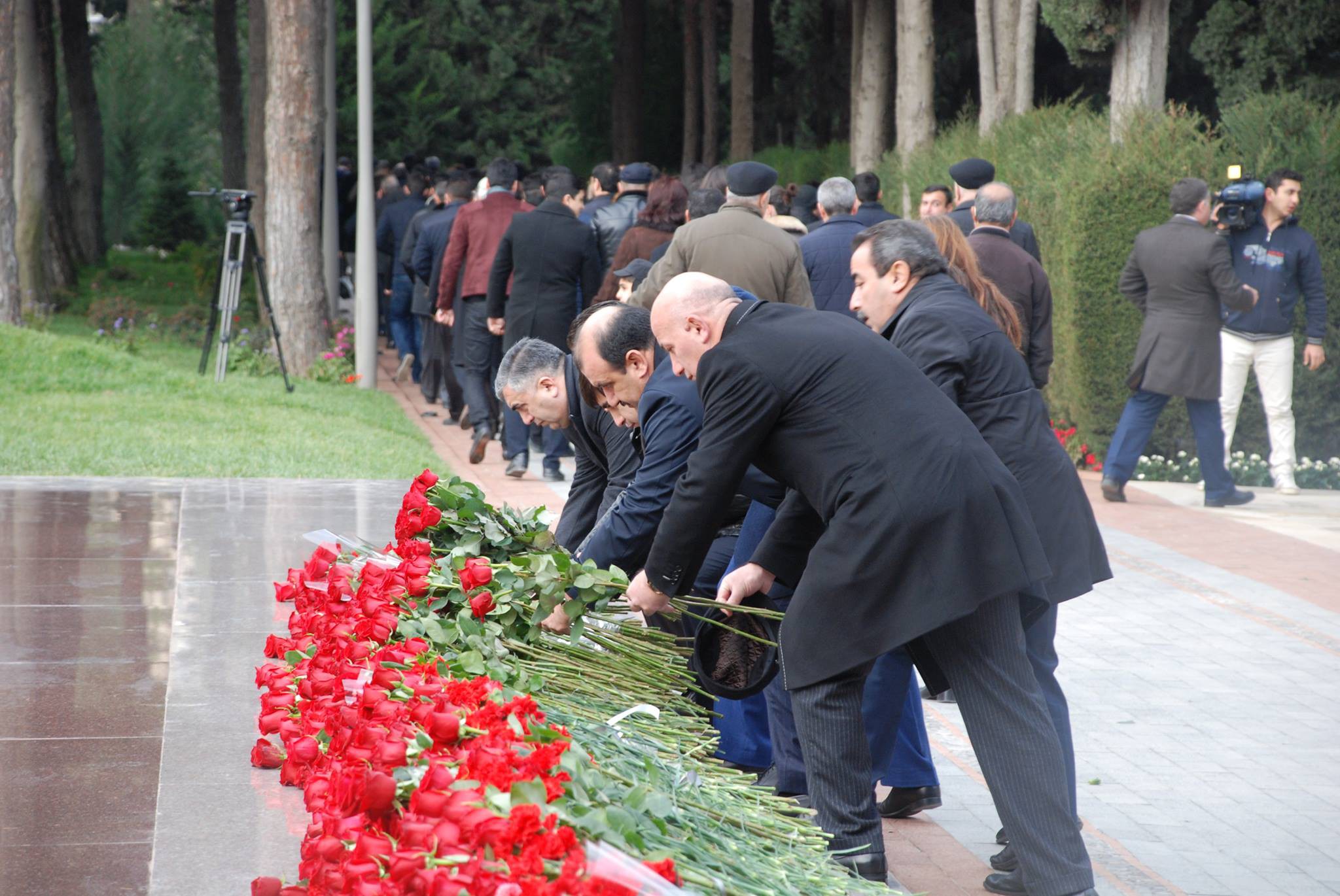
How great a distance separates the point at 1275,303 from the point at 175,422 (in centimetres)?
831

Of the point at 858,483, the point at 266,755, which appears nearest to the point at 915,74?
the point at 858,483

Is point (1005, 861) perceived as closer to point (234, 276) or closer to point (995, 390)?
point (995, 390)

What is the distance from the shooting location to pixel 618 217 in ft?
38.6

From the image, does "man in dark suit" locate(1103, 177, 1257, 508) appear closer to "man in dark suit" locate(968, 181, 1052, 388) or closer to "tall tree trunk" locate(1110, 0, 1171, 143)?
"man in dark suit" locate(968, 181, 1052, 388)

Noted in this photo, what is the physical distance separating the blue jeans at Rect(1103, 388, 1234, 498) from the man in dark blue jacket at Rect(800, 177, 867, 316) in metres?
2.34

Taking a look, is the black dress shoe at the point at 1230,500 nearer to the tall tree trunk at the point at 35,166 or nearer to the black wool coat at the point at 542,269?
the black wool coat at the point at 542,269

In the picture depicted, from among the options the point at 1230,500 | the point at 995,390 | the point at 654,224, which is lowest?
the point at 1230,500

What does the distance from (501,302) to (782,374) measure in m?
7.87

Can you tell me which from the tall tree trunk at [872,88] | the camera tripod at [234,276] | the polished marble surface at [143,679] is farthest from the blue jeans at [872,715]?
the tall tree trunk at [872,88]

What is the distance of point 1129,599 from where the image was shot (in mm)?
7996

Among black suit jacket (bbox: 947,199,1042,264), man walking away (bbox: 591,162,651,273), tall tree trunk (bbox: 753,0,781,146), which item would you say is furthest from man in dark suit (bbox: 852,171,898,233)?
tall tree trunk (bbox: 753,0,781,146)

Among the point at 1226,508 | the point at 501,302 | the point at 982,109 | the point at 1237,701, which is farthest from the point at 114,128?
the point at 1237,701

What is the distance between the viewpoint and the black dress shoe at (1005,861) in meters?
4.32

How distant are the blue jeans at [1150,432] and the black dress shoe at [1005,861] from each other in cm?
649
